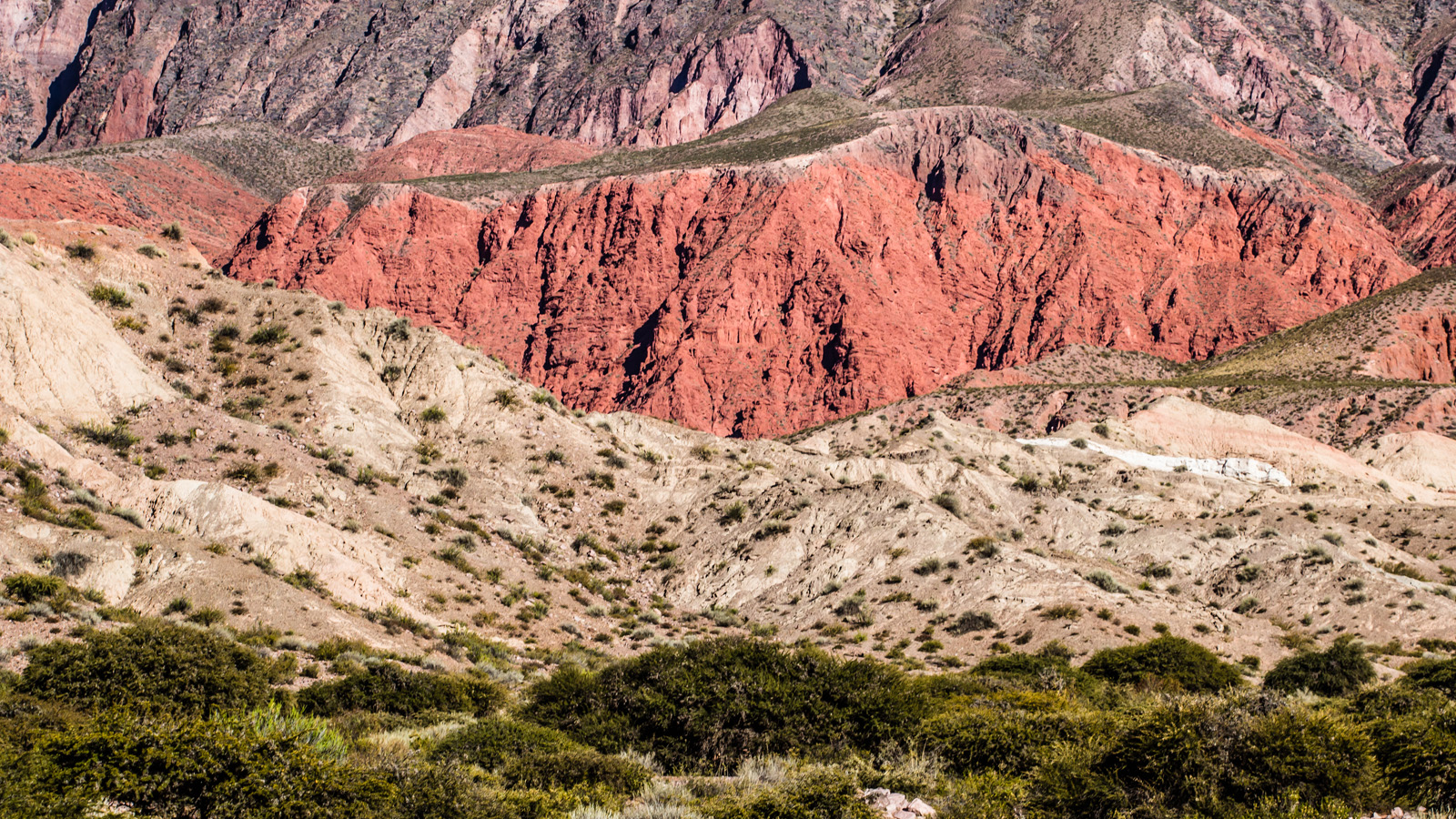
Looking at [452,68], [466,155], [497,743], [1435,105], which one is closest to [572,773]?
[497,743]

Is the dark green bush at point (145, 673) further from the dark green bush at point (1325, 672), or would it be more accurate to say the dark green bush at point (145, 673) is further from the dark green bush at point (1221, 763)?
the dark green bush at point (1325, 672)

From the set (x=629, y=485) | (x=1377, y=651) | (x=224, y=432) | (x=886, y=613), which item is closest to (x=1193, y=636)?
(x=1377, y=651)

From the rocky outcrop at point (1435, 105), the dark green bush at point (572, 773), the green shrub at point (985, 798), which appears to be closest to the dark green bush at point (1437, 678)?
the green shrub at point (985, 798)

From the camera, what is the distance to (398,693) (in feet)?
61.4

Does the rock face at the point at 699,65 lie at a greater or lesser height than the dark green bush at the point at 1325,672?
greater

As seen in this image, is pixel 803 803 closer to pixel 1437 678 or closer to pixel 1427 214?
pixel 1437 678

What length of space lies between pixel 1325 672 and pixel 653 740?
2011 centimetres

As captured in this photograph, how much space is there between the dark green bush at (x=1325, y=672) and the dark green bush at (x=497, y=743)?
19.0m

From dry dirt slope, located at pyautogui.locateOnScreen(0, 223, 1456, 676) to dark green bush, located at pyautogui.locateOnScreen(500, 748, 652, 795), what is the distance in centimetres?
1153

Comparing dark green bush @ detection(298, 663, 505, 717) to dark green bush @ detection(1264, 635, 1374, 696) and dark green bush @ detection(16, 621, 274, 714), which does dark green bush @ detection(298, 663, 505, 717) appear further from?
dark green bush @ detection(1264, 635, 1374, 696)

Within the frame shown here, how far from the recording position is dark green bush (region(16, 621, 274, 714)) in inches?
581

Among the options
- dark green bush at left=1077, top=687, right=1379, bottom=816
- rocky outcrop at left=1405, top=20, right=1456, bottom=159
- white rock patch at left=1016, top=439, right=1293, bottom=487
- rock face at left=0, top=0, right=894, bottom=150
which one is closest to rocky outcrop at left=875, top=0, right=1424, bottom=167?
rocky outcrop at left=1405, top=20, right=1456, bottom=159

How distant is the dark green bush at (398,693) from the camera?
57.9 ft

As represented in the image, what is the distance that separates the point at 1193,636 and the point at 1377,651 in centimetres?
603
